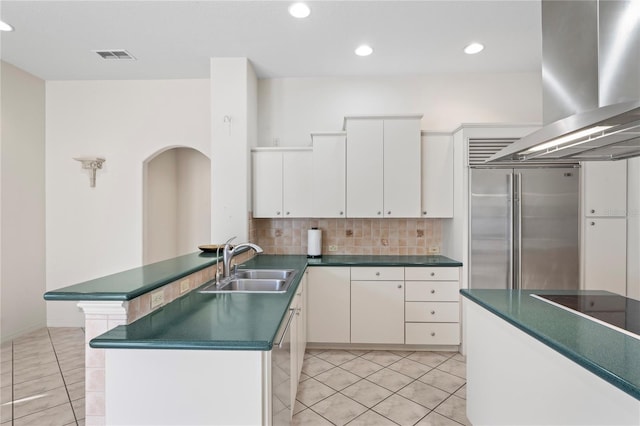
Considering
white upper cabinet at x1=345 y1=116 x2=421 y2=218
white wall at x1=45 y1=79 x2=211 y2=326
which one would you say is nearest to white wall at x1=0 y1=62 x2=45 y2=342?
white wall at x1=45 y1=79 x2=211 y2=326

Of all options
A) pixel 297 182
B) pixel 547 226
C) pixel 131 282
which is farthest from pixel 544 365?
pixel 297 182

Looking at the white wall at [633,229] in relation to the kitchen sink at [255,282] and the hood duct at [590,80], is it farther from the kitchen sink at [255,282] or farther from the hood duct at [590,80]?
the kitchen sink at [255,282]

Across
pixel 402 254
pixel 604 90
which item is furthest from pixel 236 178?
pixel 604 90

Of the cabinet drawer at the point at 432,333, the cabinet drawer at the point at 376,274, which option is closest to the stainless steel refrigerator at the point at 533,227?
the cabinet drawer at the point at 432,333

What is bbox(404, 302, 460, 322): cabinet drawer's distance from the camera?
311 cm

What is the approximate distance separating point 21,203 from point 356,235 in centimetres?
374

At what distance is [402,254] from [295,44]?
2466mm

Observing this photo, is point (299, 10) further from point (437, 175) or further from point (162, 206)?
point (162, 206)

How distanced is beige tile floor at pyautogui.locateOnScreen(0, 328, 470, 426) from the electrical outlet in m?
1.18

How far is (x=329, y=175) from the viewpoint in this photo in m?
3.36

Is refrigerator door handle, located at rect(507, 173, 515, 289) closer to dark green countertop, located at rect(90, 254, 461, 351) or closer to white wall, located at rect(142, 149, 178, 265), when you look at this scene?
dark green countertop, located at rect(90, 254, 461, 351)

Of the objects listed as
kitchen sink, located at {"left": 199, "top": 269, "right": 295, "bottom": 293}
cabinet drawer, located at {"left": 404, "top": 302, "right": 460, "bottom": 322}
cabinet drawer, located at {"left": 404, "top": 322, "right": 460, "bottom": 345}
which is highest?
kitchen sink, located at {"left": 199, "top": 269, "right": 295, "bottom": 293}

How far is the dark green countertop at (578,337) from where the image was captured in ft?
3.16

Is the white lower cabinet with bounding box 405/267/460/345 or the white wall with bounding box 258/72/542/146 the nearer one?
the white lower cabinet with bounding box 405/267/460/345
